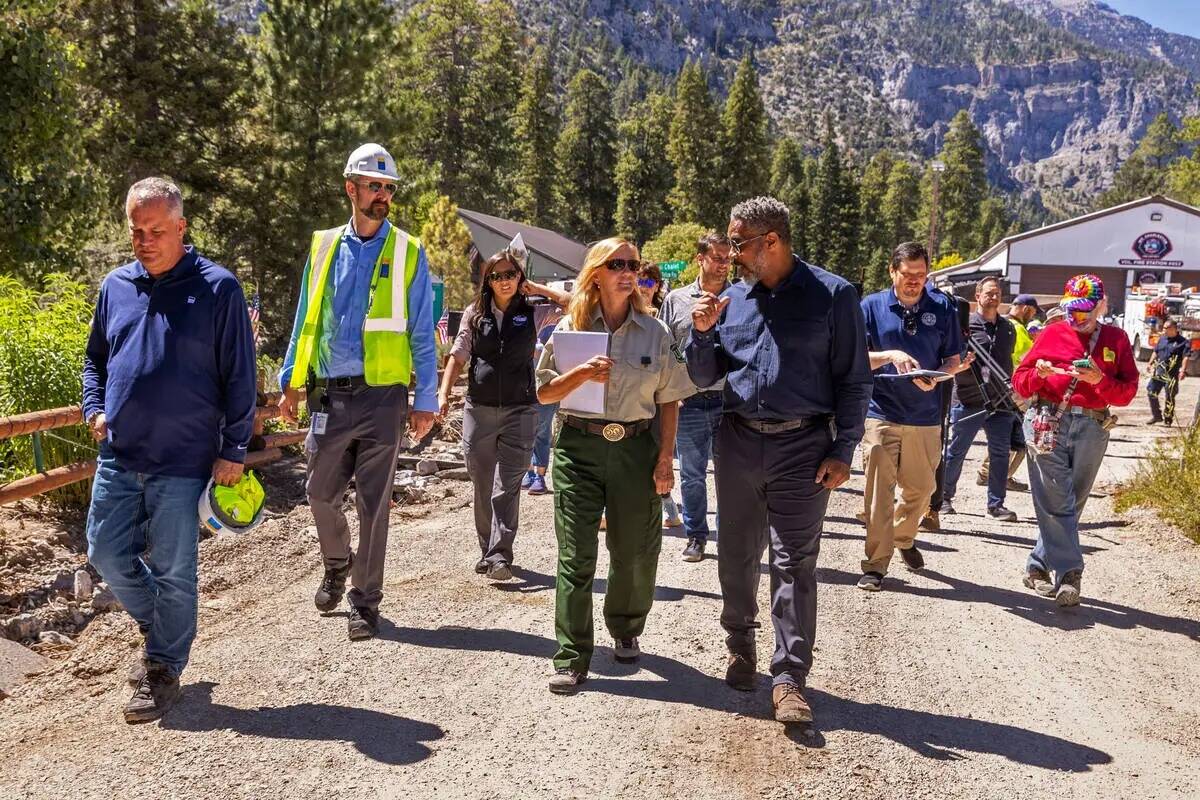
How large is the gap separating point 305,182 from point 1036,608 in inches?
866

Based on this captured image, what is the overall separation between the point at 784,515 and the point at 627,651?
3.72ft

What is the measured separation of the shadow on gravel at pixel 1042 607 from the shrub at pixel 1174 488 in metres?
1.96

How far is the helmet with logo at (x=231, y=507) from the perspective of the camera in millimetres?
4188

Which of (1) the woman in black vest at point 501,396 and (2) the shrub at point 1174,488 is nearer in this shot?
(1) the woman in black vest at point 501,396

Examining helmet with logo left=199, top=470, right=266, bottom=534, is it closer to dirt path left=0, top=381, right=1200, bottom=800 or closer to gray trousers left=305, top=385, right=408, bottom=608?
gray trousers left=305, top=385, right=408, bottom=608

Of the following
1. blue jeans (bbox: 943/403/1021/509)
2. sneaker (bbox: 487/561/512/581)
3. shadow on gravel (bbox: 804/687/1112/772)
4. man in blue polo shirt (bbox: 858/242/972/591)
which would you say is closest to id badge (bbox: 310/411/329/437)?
sneaker (bbox: 487/561/512/581)

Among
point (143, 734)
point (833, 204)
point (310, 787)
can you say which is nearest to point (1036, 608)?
point (310, 787)

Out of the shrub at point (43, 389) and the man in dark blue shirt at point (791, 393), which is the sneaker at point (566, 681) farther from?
the shrub at point (43, 389)

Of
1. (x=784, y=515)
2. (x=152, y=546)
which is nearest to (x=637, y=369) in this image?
(x=784, y=515)

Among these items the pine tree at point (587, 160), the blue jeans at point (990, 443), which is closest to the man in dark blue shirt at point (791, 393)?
the blue jeans at point (990, 443)

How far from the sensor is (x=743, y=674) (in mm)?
4559

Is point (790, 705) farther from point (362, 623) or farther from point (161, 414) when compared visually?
point (161, 414)

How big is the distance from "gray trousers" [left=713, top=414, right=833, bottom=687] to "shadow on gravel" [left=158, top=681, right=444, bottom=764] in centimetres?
158

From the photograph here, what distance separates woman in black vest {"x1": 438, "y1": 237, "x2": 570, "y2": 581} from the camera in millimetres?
6238
